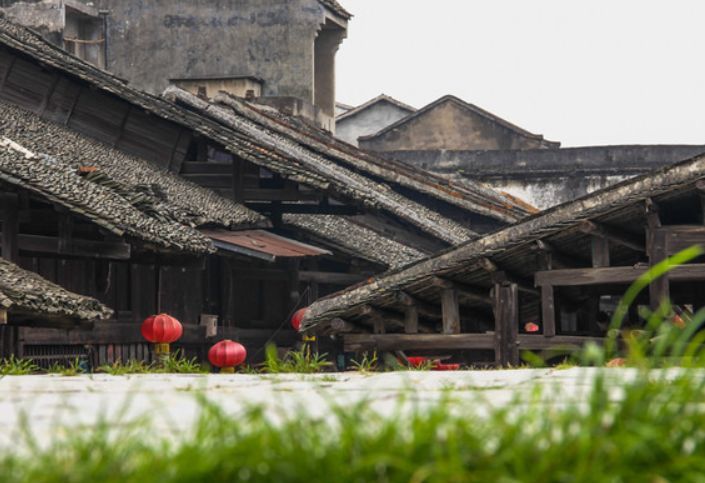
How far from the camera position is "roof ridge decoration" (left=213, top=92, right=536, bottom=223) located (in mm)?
29703

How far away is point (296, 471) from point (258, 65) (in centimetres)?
3388

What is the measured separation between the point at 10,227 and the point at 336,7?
20244 mm

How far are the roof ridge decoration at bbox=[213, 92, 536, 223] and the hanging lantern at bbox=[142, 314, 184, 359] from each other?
9.96 m

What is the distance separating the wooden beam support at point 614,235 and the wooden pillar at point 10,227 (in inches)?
259

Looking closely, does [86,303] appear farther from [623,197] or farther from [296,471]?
[296,471]

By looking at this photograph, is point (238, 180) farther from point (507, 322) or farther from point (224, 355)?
point (507, 322)

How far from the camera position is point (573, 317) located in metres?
20.7

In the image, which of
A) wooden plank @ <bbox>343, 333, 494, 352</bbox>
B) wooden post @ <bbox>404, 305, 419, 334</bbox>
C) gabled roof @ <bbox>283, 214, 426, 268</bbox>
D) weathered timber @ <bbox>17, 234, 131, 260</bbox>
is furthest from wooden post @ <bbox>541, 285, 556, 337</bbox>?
gabled roof @ <bbox>283, 214, 426, 268</bbox>

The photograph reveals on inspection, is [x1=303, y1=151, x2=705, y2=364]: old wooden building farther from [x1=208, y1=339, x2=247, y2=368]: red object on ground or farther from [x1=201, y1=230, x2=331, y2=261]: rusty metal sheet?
[x1=201, y1=230, x2=331, y2=261]: rusty metal sheet

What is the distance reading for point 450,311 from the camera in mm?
17828

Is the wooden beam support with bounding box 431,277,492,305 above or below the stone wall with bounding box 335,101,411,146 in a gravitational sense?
below

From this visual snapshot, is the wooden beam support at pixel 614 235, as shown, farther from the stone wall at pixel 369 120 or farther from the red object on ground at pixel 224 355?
the stone wall at pixel 369 120

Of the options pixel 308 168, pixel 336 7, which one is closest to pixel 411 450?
pixel 308 168

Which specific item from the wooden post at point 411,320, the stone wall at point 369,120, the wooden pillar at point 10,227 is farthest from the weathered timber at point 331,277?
the stone wall at point 369,120
